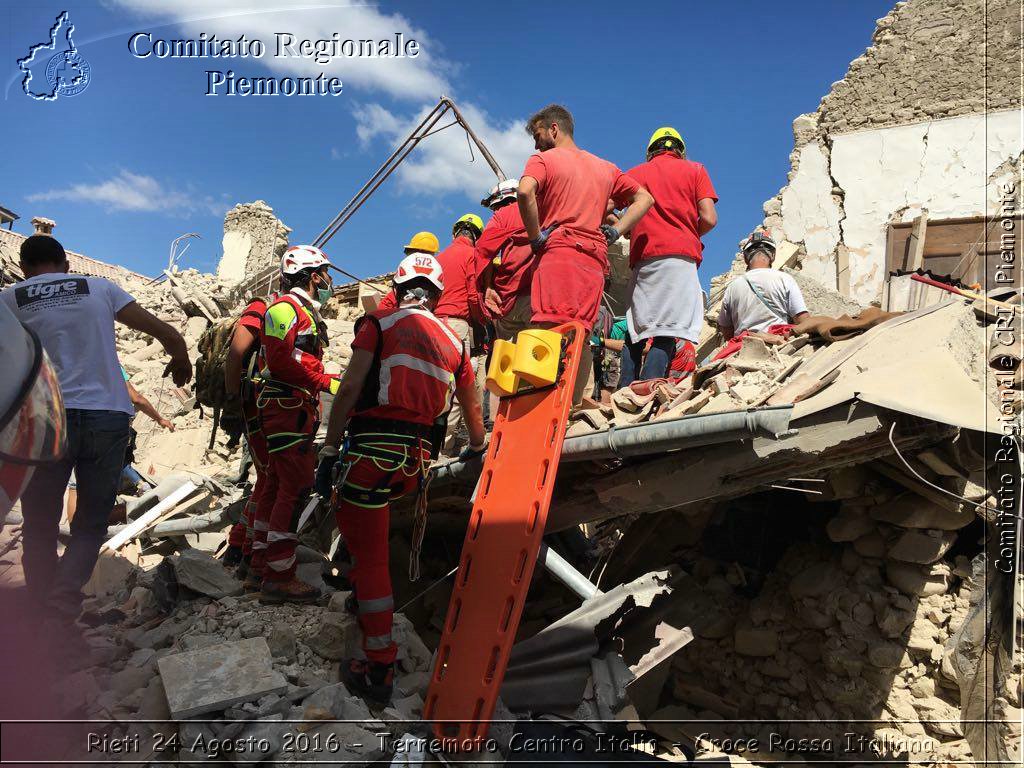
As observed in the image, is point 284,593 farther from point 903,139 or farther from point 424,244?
Answer: point 903,139

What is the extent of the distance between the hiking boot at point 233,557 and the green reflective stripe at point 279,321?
5.84 feet

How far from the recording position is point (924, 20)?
27.1 feet

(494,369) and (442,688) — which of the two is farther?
(494,369)

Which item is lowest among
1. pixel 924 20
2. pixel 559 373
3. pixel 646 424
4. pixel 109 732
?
pixel 109 732

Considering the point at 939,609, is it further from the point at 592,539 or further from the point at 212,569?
the point at 212,569

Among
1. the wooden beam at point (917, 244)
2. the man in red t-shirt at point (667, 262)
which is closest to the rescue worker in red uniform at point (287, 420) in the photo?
the man in red t-shirt at point (667, 262)

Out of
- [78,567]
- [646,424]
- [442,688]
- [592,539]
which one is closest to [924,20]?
[592,539]

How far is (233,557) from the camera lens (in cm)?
467

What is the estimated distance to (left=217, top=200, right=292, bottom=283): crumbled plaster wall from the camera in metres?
18.3

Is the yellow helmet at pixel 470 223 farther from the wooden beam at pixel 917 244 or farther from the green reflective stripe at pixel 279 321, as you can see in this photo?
the wooden beam at pixel 917 244

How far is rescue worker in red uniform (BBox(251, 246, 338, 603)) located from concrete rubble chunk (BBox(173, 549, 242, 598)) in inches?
8.0

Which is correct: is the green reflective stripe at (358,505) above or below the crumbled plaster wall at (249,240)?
below

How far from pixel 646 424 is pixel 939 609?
2076 millimetres

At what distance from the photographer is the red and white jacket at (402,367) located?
126 inches
